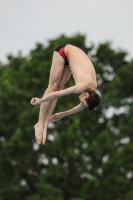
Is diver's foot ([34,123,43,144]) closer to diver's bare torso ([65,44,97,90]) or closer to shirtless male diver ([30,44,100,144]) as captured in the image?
shirtless male diver ([30,44,100,144])

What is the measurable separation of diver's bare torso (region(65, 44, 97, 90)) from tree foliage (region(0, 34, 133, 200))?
1377 cm

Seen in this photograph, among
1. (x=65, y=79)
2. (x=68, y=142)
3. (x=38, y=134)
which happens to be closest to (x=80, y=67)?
(x=65, y=79)

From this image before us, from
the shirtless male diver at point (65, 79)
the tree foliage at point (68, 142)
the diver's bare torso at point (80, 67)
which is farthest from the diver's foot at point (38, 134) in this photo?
the tree foliage at point (68, 142)

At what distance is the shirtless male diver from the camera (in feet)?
36.7

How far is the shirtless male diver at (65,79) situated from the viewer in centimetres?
1118

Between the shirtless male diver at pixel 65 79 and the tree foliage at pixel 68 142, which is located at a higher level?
the tree foliage at pixel 68 142

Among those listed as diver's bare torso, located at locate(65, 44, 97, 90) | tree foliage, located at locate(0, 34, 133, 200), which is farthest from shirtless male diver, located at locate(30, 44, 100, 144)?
tree foliage, located at locate(0, 34, 133, 200)

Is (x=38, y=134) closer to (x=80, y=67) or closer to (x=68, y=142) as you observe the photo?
(x=80, y=67)

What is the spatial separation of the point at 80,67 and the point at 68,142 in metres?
15.6

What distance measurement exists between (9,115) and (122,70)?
5395 mm

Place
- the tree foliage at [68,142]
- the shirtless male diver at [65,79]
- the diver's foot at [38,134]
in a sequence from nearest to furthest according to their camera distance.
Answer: the shirtless male diver at [65,79] → the diver's foot at [38,134] → the tree foliage at [68,142]

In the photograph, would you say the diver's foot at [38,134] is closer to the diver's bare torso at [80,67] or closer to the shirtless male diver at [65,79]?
the shirtless male diver at [65,79]

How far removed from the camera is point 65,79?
1215 cm

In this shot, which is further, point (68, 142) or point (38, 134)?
point (68, 142)
